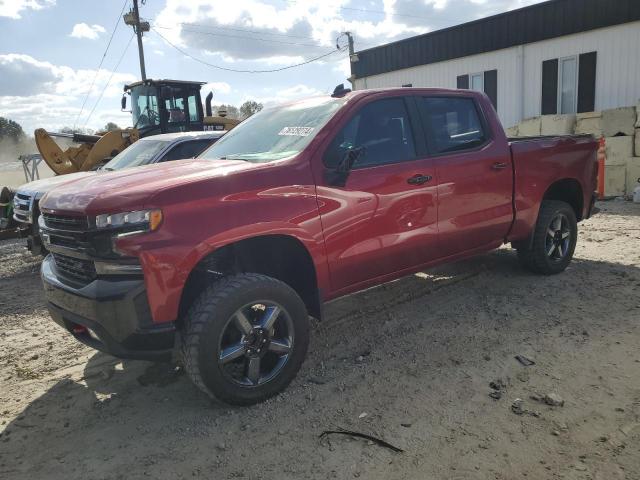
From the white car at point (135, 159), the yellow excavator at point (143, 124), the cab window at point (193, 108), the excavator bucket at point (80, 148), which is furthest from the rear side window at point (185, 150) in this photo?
the cab window at point (193, 108)

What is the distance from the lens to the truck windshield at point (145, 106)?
1217 centimetres

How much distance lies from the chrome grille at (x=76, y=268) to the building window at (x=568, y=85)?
15524mm

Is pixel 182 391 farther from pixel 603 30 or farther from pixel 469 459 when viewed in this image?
pixel 603 30

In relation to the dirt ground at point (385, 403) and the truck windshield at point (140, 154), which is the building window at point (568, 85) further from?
the truck windshield at point (140, 154)

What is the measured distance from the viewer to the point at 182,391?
11.5 ft

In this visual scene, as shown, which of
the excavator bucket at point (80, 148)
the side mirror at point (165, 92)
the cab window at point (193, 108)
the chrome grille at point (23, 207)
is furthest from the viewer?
the cab window at point (193, 108)

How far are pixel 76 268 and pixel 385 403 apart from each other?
2.07m

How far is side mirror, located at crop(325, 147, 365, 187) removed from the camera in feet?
11.4

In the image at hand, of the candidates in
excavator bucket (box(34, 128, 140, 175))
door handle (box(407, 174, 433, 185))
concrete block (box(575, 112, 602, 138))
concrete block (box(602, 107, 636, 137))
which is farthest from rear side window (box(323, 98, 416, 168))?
concrete block (box(575, 112, 602, 138))

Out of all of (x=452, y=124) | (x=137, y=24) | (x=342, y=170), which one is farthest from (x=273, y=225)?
(x=137, y=24)

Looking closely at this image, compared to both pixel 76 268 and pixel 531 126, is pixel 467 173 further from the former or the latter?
pixel 531 126

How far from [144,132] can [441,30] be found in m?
11.9

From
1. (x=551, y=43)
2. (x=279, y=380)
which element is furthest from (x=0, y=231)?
(x=551, y=43)

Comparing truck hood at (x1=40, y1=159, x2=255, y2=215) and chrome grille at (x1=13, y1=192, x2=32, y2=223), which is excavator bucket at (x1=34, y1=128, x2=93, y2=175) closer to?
chrome grille at (x1=13, y1=192, x2=32, y2=223)
